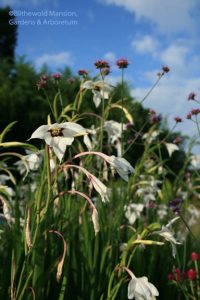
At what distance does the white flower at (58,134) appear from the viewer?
164cm

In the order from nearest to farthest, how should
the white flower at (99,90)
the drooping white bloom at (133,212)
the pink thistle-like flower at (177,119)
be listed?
the white flower at (99,90) < the pink thistle-like flower at (177,119) < the drooping white bloom at (133,212)

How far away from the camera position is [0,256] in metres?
2.85

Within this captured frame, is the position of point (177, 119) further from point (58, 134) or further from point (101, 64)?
point (58, 134)

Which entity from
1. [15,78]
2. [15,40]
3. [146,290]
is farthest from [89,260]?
Answer: [15,40]

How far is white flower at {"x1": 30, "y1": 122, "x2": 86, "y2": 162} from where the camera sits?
1.64 m

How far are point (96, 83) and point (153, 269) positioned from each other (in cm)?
126

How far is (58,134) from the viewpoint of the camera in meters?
1.67

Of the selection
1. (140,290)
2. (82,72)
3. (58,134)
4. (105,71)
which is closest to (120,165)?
(58,134)

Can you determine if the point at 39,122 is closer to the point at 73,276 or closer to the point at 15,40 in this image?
the point at 73,276

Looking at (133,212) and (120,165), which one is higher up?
(120,165)

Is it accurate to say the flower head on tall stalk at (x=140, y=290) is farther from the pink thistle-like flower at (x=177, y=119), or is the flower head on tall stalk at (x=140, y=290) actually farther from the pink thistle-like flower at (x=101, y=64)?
the pink thistle-like flower at (x=177, y=119)

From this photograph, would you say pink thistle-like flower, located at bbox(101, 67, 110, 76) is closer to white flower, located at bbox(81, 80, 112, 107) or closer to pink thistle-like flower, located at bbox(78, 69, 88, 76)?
white flower, located at bbox(81, 80, 112, 107)

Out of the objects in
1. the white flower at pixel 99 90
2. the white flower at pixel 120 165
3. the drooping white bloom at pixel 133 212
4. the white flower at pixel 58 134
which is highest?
the white flower at pixel 99 90

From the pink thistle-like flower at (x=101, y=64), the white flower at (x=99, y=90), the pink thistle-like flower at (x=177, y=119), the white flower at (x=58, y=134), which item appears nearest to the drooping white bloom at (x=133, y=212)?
the pink thistle-like flower at (x=177, y=119)
